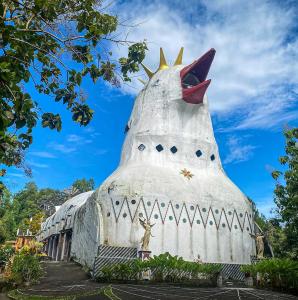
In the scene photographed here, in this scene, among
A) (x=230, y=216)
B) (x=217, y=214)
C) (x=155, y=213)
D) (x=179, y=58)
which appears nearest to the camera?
(x=155, y=213)

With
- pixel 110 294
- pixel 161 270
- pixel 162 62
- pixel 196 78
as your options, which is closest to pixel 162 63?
pixel 162 62

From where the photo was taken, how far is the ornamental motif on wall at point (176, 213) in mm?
15438

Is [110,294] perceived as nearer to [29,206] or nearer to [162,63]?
[162,63]

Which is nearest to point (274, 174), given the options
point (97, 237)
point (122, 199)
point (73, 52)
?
point (122, 199)

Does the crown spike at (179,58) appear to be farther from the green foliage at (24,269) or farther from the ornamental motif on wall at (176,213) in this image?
the green foliage at (24,269)

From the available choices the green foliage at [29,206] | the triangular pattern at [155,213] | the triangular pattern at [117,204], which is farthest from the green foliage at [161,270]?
the green foliage at [29,206]

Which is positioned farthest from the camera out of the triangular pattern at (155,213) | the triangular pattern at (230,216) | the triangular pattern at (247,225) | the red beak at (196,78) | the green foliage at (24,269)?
the red beak at (196,78)

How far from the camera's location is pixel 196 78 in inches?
838

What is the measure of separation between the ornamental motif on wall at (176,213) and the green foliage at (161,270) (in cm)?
301

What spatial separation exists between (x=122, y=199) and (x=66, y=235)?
994 cm

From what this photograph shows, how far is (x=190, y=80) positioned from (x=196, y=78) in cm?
42

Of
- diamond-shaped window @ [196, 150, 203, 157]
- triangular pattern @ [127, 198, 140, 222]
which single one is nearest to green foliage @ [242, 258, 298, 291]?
triangular pattern @ [127, 198, 140, 222]

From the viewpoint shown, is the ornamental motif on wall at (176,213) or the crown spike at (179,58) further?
the crown spike at (179,58)

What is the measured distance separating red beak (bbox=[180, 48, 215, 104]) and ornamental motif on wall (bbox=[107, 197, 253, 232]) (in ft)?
22.9
